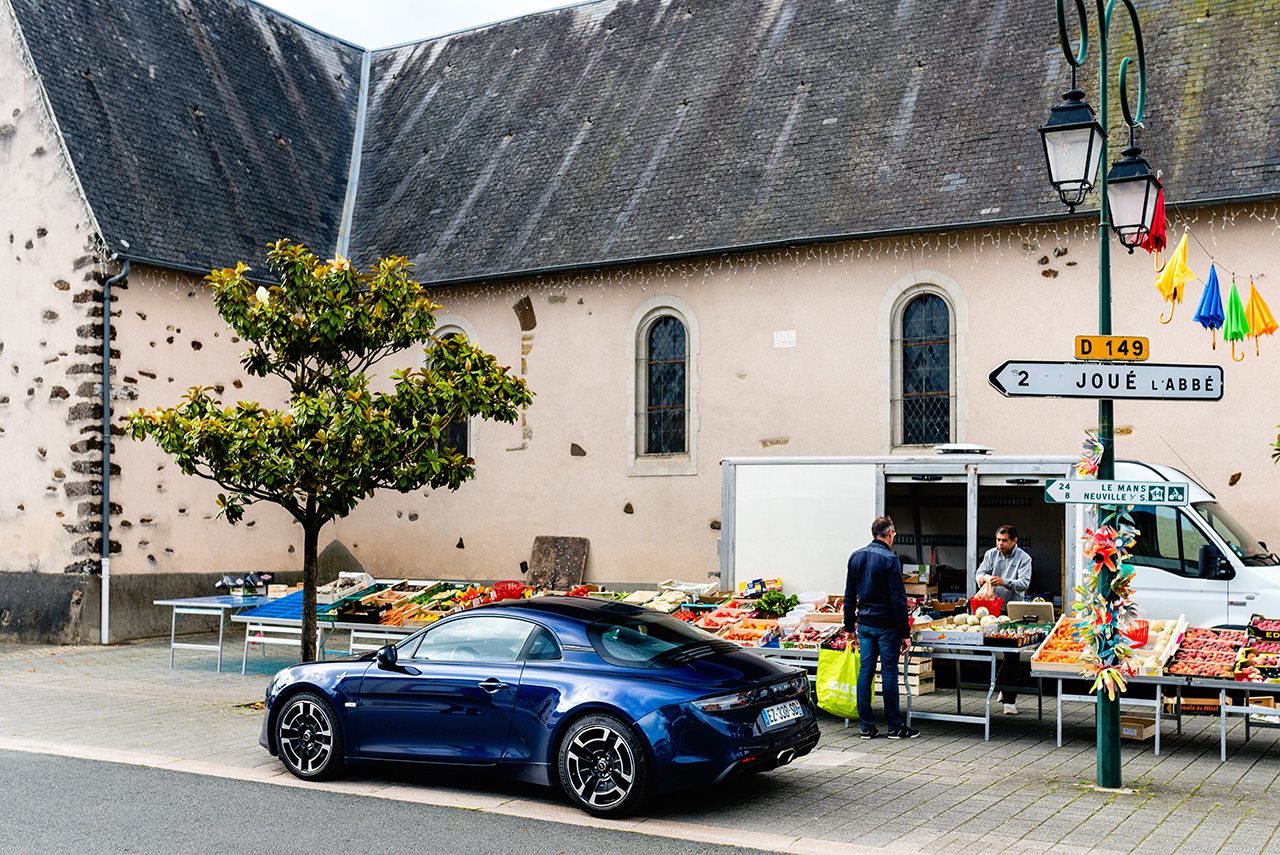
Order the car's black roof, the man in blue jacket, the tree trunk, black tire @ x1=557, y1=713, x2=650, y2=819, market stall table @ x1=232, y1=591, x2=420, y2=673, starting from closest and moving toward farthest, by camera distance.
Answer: black tire @ x1=557, y1=713, x2=650, y2=819
the car's black roof
the man in blue jacket
the tree trunk
market stall table @ x1=232, y1=591, x2=420, y2=673

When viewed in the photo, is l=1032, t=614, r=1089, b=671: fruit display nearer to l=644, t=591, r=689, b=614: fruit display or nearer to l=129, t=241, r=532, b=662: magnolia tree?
l=644, t=591, r=689, b=614: fruit display

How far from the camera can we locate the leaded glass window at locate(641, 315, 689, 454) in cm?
1853

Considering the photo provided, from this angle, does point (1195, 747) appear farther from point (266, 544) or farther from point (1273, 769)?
point (266, 544)

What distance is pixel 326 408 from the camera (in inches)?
474

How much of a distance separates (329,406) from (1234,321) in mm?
9616

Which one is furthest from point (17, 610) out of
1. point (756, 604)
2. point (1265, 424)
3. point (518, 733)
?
point (1265, 424)

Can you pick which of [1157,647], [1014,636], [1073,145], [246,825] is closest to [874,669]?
[1014,636]

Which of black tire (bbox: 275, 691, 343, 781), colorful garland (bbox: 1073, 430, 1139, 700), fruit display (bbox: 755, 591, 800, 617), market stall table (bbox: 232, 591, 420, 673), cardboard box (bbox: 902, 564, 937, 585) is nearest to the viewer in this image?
colorful garland (bbox: 1073, 430, 1139, 700)

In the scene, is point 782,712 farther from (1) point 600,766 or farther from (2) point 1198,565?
(2) point 1198,565

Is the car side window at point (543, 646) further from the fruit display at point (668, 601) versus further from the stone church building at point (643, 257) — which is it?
the stone church building at point (643, 257)

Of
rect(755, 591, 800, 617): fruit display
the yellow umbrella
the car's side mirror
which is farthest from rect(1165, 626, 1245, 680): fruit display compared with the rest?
the yellow umbrella

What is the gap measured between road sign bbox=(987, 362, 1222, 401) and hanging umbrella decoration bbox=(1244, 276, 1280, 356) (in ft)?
20.8

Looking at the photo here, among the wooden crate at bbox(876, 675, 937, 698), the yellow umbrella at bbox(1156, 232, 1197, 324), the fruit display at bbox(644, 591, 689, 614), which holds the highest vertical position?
the yellow umbrella at bbox(1156, 232, 1197, 324)

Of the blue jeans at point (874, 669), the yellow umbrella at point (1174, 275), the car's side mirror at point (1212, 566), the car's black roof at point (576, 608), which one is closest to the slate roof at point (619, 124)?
the yellow umbrella at point (1174, 275)
